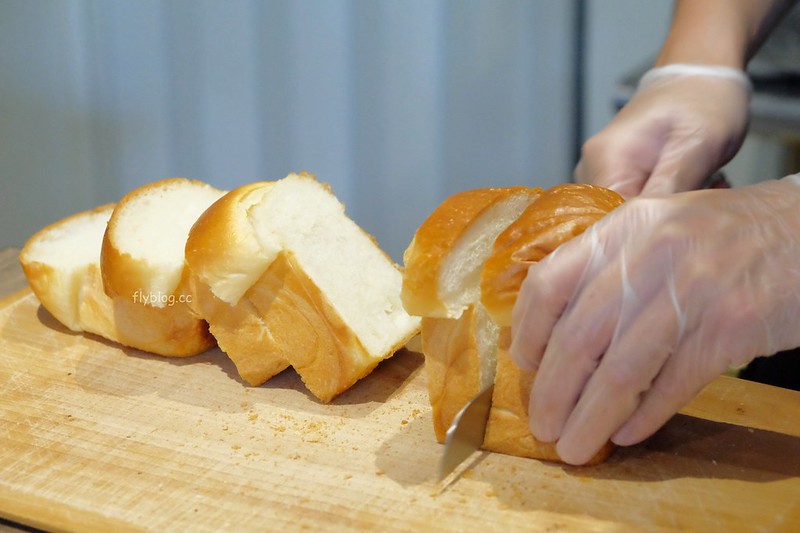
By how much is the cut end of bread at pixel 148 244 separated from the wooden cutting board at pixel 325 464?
21 centimetres

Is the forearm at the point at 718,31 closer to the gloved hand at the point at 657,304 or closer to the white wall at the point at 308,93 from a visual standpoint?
the gloved hand at the point at 657,304

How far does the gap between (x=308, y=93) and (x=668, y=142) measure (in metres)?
2.25

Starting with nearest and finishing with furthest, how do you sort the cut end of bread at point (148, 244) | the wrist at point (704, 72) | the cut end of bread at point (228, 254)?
1. the cut end of bread at point (228, 254)
2. the cut end of bread at point (148, 244)
3. the wrist at point (704, 72)

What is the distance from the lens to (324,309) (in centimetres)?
178

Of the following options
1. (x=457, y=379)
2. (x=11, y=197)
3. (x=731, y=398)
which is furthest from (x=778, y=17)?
(x=11, y=197)

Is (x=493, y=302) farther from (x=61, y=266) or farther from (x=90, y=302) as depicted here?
(x=61, y=266)

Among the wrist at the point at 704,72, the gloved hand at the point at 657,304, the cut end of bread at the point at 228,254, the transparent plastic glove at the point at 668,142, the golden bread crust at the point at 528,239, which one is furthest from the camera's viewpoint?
the wrist at the point at 704,72

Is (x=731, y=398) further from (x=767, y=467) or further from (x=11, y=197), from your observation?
(x=11, y=197)

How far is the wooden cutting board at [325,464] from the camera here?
142 cm

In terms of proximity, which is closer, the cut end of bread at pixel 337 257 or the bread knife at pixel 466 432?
the bread knife at pixel 466 432

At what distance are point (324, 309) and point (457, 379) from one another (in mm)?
359

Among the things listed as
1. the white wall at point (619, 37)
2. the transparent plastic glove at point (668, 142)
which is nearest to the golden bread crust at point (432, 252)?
the transparent plastic glove at point (668, 142)

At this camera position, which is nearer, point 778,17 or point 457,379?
point 457,379

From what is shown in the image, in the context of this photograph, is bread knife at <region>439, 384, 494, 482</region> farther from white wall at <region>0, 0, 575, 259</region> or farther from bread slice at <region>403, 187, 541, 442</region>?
white wall at <region>0, 0, 575, 259</region>
